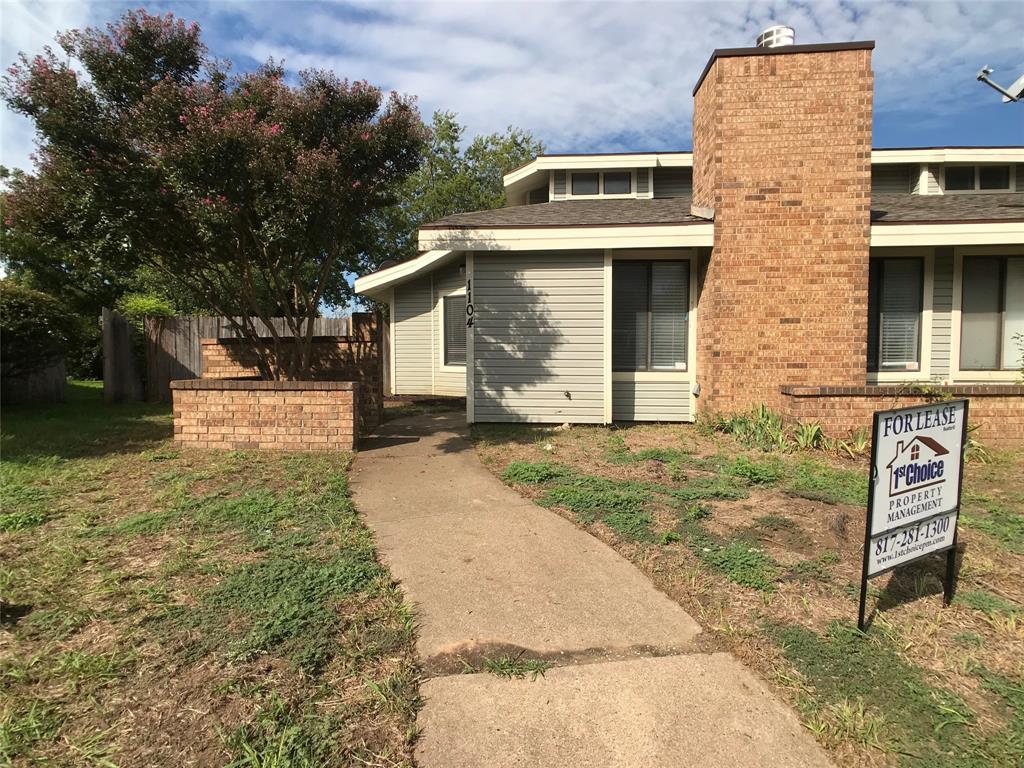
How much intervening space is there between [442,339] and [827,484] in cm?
857

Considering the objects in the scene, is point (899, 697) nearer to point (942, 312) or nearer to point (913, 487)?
point (913, 487)

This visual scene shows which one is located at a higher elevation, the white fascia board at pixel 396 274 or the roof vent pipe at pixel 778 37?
the roof vent pipe at pixel 778 37

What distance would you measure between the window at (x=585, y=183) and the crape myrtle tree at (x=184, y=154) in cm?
683

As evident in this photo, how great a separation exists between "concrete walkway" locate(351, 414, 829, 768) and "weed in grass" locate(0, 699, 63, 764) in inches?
56.6

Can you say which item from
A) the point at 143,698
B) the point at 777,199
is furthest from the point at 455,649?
the point at 777,199

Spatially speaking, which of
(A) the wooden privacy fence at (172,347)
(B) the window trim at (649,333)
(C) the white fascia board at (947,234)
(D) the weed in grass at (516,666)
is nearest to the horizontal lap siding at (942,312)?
(C) the white fascia board at (947,234)

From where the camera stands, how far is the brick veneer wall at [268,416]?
6.90 meters

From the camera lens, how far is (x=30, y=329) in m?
9.12

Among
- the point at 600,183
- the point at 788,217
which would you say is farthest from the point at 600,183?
the point at 788,217

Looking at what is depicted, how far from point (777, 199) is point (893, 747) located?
759 centimetres

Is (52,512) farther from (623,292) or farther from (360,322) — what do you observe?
(623,292)

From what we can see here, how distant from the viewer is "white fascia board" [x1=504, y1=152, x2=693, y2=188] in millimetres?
12739

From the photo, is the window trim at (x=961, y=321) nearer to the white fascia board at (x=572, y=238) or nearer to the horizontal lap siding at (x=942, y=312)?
the horizontal lap siding at (x=942, y=312)

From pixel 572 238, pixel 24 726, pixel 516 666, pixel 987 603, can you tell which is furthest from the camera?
pixel 572 238
